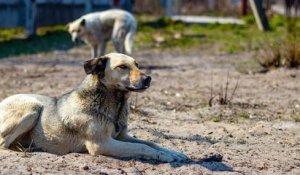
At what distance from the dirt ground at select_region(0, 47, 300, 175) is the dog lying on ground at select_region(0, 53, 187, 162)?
0.12 metres

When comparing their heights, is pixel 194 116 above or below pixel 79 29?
below

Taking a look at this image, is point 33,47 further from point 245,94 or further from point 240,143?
point 240,143

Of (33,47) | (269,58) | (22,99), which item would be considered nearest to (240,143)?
(22,99)

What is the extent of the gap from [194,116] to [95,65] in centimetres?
292

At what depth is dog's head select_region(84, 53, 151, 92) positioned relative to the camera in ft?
20.0

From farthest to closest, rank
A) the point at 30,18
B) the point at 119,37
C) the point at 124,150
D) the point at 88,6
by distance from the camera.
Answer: the point at 88,6 < the point at 30,18 < the point at 119,37 < the point at 124,150

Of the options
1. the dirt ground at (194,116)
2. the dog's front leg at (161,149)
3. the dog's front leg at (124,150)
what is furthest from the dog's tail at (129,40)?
the dog's front leg at (124,150)

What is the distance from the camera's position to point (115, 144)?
20.2 ft

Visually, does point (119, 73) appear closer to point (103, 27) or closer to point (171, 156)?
point (171, 156)

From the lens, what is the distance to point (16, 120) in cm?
651

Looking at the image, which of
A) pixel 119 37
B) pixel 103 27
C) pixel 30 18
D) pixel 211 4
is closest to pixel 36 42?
pixel 30 18

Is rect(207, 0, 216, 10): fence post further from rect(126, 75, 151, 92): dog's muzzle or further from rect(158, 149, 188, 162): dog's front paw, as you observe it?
rect(126, 75, 151, 92): dog's muzzle

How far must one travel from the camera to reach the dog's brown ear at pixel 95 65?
20.6ft

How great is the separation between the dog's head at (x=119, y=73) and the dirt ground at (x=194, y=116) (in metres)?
0.62
